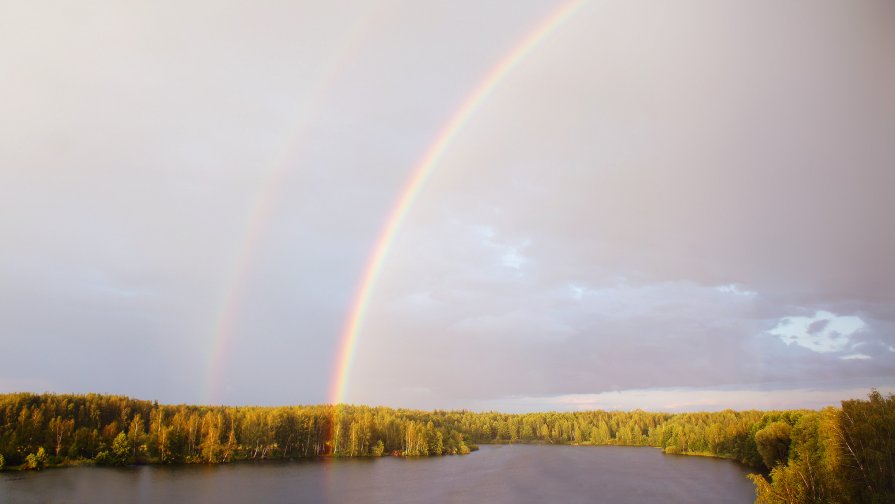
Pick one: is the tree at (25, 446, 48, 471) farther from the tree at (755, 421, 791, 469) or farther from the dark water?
the tree at (755, 421, 791, 469)

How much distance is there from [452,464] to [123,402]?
7479cm

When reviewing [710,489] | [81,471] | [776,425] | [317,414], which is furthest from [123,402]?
[776,425]

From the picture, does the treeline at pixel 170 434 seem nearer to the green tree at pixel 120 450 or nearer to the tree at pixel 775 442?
the green tree at pixel 120 450

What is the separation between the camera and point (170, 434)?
101875 millimetres

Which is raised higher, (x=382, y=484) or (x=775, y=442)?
(x=775, y=442)

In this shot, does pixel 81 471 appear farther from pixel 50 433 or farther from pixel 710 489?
pixel 710 489

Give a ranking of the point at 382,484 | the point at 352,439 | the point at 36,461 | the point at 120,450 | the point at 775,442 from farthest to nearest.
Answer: the point at 352,439
the point at 120,450
the point at 36,461
the point at 382,484
the point at 775,442

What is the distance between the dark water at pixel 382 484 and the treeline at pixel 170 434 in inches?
309

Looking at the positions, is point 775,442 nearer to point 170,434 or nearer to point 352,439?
point 352,439

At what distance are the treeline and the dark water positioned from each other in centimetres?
784

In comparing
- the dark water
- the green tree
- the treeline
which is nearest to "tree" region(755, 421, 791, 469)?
the dark water

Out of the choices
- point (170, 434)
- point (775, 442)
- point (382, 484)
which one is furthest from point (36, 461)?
point (775, 442)

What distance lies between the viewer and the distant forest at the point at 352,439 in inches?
1460

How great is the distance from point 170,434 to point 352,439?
4178 cm
